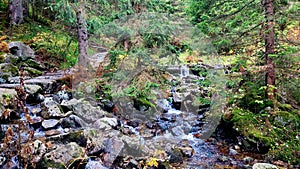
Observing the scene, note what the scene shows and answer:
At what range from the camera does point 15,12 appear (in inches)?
559

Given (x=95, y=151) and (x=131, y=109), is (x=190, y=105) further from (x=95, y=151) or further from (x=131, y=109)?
(x=95, y=151)

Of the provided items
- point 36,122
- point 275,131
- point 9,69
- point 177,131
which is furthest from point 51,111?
point 275,131

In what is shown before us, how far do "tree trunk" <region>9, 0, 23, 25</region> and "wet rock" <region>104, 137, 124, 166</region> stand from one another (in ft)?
38.0

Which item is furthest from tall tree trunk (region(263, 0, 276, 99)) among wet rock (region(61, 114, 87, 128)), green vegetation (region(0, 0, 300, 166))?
wet rock (region(61, 114, 87, 128))

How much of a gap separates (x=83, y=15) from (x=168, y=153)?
597 cm

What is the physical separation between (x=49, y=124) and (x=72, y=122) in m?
0.53

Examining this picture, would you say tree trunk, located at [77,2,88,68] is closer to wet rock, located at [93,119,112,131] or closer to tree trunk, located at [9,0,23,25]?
wet rock, located at [93,119,112,131]

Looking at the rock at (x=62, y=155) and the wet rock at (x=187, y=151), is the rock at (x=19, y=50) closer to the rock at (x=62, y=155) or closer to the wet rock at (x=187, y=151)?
the rock at (x=62, y=155)

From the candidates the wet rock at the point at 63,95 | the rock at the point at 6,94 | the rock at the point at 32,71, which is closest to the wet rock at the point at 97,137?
the rock at the point at 6,94

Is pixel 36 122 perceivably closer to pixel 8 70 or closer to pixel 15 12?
pixel 8 70

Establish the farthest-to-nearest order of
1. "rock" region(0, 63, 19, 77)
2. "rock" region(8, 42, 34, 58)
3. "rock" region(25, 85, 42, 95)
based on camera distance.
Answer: "rock" region(8, 42, 34, 58) < "rock" region(0, 63, 19, 77) < "rock" region(25, 85, 42, 95)

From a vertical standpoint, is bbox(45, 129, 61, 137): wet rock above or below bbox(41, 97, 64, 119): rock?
below

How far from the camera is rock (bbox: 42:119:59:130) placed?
5938mm

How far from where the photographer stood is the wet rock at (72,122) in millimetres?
6184
